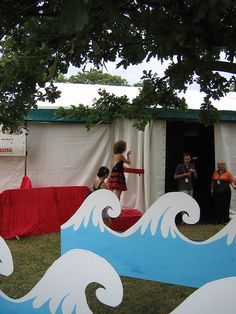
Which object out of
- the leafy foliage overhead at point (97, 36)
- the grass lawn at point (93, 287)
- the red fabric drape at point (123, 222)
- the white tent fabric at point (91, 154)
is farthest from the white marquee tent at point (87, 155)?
the leafy foliage overhead at point (97, 36)

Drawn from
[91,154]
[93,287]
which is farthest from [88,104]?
[93,287]

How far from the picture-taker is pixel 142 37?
3676mm

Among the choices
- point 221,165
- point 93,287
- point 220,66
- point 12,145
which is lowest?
point 93,287

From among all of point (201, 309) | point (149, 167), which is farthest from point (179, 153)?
point (201, 309)

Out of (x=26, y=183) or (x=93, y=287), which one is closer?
(x=93, y=287)

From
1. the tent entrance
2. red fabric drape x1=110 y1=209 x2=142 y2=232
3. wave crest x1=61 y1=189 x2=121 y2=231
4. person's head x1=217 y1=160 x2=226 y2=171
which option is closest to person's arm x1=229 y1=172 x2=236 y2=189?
person's head x1=217 y1=160 x2=226 y2=171

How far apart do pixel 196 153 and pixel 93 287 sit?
694 centimetres

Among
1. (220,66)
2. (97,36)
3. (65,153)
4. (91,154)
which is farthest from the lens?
(91,154)

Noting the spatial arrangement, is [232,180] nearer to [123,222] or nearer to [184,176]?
[184,176]

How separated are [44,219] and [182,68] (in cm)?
453

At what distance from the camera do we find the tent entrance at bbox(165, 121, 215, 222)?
1002 centimetres

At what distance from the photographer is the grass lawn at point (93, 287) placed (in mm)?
4711

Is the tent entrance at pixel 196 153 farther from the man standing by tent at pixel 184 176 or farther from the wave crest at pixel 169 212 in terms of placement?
the wave crest at pixel 169 212

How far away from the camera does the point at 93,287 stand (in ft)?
17.5
